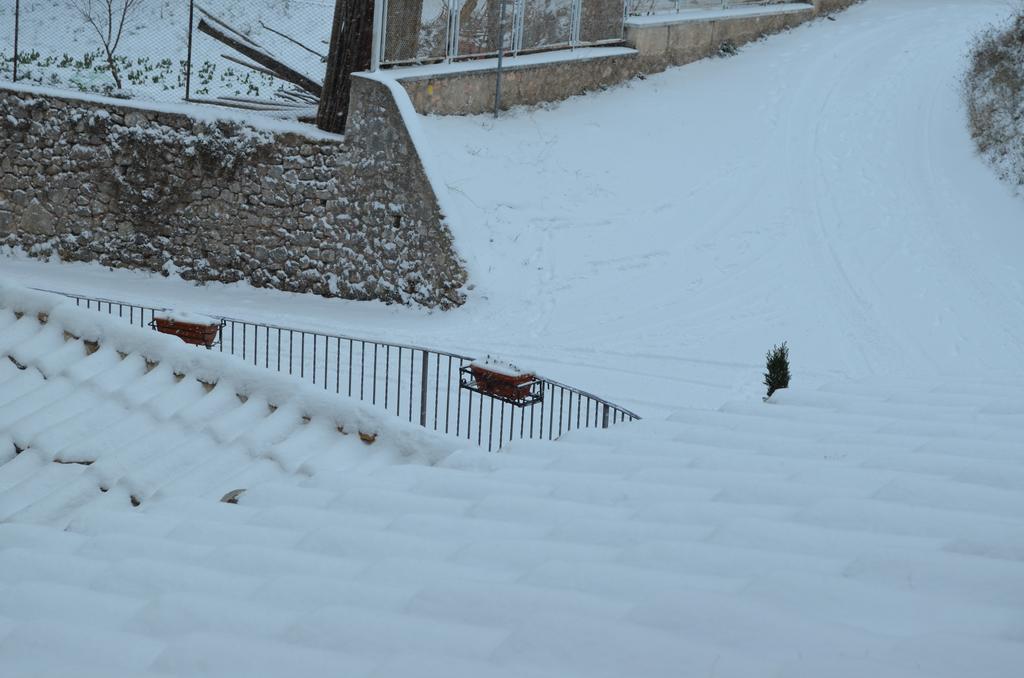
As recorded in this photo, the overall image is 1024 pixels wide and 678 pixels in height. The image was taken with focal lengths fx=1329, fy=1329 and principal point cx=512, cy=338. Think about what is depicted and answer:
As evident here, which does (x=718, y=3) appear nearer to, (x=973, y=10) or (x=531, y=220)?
(x=973, y=10)

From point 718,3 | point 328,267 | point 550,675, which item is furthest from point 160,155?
point 550,675

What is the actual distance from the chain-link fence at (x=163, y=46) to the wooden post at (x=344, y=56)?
8.06 ft

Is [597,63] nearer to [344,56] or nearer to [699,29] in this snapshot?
[699,29]

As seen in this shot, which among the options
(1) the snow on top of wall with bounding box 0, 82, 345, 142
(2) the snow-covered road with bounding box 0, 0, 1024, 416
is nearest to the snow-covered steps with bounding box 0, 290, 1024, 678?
(2) the snow-covered road with bounding box 0, 0, 1024, 416

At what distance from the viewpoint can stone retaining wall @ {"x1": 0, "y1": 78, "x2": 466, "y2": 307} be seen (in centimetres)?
1766

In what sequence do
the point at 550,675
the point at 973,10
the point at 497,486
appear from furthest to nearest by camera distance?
the point at 973,10 → the point at 497,486 → the point at 550,675

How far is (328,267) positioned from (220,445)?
10.8 meters

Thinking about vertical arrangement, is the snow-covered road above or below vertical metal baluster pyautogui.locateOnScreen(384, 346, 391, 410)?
above

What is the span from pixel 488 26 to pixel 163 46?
20.7 feet

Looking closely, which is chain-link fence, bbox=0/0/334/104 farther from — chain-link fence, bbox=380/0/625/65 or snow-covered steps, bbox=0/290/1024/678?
snow-covered steps, bbox=0/290/1024/678

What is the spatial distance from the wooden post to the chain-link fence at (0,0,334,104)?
2.46 meters

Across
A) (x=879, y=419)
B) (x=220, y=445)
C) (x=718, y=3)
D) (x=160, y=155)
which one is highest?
(x=718, y=3)

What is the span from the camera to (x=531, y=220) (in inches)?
722

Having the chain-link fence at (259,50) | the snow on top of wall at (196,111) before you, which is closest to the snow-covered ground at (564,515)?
the snow on top of wall at (196,111)
